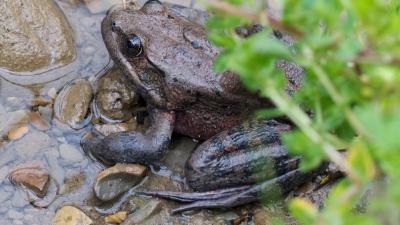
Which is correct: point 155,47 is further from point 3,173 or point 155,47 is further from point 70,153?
point 3,173

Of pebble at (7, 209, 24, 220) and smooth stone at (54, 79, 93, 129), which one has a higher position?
smooth stone at (54, 79, 93, 129)

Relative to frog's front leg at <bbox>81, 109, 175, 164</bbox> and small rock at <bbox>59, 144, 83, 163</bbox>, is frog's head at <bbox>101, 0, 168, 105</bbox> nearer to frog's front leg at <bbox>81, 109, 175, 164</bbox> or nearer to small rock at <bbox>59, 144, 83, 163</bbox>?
frog's front leg at <bbox>81, 109, 175, 164</bbox>

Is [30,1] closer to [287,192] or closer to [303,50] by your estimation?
[287,192]

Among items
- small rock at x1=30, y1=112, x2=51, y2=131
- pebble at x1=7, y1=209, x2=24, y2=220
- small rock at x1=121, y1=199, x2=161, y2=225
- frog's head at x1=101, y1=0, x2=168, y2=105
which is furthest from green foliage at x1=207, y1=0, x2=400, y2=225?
small rock at x1=30, y1=112, x2=51, y2=131

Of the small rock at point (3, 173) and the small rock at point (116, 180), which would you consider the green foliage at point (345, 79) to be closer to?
the small rock at point (116, 180)

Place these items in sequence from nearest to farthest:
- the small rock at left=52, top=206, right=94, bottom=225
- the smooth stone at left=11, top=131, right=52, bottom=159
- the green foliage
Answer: the green foliage < the small rock at left=52, top=206, right=94, bottom=225 < the smooth stone at left=11, top=131, right=52, bottom=159

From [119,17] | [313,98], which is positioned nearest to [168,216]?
[119,17]
